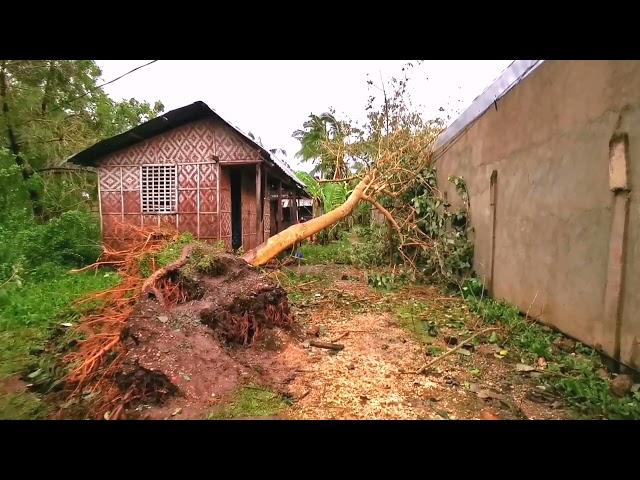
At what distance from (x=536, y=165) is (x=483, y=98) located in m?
1.74

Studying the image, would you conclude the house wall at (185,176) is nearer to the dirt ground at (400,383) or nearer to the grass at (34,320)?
the grass at (34,320)

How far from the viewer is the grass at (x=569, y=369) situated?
2.16 m

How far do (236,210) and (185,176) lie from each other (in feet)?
6.64

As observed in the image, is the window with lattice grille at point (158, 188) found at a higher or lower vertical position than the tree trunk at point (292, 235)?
higher

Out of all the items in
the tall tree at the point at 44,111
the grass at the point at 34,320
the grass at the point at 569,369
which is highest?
the tall tree at the point at 44,111

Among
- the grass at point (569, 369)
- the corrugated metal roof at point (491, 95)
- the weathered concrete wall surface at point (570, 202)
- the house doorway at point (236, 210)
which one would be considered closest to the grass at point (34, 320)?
the house doorway at point (236, 210)

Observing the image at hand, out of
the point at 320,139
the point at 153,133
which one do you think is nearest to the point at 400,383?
the point at 153,133

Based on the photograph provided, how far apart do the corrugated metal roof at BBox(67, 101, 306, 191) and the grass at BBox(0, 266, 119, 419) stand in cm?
330

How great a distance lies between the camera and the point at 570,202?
10.3 feet

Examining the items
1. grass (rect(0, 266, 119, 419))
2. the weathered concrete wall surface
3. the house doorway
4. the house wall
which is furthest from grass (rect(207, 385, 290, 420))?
the house doorway

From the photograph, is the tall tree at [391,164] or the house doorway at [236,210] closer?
the tall tree at [391,164]

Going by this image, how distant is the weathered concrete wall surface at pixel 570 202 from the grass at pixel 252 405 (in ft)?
8.67

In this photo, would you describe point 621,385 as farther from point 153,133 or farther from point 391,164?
point 153,133

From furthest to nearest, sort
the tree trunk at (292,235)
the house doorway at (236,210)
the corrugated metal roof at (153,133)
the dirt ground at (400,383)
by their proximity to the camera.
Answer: the house doorway at (236,210)
the corrugated metal roof at (153,133)
the tree trunk at (292,235)
the dirt ground at (400,383)
